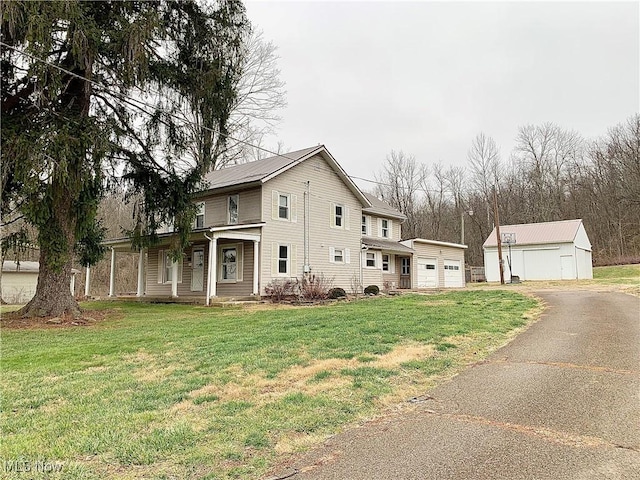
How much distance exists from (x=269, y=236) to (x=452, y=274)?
17.4 m

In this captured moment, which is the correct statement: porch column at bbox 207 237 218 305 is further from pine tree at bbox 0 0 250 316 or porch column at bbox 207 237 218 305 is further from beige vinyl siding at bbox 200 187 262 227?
beige vinyl siding at bbox 200 187 262 227

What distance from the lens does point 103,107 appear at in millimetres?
14242

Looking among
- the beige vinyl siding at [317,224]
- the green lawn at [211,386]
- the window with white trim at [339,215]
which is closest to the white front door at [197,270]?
the beige vinyl siding at [317,224]

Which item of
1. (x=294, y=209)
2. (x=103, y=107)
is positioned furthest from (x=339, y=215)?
(x=103, y=107)

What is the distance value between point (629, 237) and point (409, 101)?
2823 cm

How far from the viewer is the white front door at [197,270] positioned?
21125 mm

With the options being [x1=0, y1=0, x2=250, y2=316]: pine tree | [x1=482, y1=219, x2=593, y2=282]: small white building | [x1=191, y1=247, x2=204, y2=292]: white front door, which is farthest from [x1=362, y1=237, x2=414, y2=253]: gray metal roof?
[x1=0, y1=0, x2=250, y2=316]: pine tree

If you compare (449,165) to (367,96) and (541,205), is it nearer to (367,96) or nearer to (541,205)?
(541,205)

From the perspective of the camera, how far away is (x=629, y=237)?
135ft

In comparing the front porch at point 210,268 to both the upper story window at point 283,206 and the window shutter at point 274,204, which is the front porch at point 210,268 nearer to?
the window shutter at point 274,204

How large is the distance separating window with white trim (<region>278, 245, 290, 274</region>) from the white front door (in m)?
3.95

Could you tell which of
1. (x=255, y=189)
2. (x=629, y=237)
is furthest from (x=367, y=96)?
(x=629, y=237)

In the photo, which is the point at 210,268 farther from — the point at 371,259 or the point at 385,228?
the point at 385,228

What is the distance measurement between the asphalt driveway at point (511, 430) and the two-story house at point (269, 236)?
13853mm
